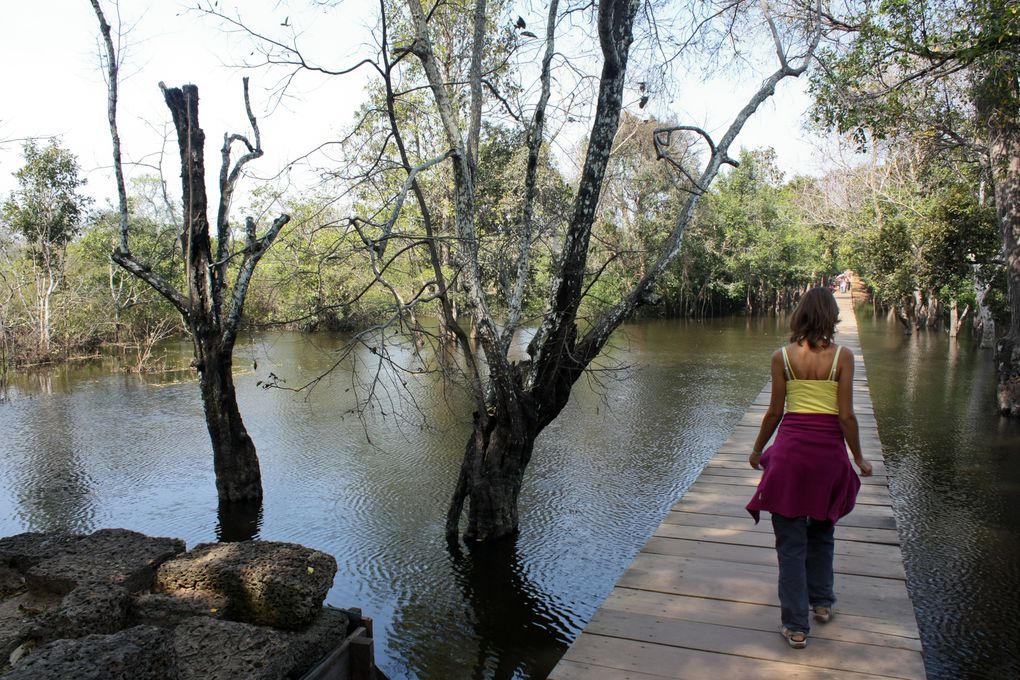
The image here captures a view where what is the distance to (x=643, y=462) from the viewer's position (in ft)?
28.2

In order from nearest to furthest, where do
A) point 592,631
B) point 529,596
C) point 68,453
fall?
→ point 592,631 → point 529,596 → point 68,453

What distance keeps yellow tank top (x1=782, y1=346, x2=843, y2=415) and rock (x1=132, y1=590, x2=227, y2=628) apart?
288 cm

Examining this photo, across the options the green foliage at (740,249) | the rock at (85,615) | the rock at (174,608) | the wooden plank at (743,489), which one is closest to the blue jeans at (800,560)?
the wooden plank at (743,489)

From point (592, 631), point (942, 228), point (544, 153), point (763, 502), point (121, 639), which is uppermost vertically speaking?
point (544, 153)

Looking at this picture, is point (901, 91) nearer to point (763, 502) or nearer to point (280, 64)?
point (280, 64)

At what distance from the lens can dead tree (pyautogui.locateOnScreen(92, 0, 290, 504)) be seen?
21.5 feet

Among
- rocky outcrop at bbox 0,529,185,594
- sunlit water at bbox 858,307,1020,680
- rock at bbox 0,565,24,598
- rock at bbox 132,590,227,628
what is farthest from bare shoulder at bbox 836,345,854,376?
rock at bbox 0,565,24,598

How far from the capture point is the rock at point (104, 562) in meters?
3.89

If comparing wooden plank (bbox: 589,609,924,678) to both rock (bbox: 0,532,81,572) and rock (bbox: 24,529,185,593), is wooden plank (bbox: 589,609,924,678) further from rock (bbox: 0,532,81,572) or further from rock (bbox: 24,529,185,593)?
rock (bbox: 0,532,81,572)

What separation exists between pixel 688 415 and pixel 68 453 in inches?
334

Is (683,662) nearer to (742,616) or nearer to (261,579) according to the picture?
(742,616)

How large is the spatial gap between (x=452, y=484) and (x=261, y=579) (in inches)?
168

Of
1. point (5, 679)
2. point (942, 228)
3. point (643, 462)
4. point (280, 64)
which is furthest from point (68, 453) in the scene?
point (942, 228)

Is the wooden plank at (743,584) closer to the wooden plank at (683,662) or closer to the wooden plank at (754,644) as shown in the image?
the wooden plank at (754,644)
